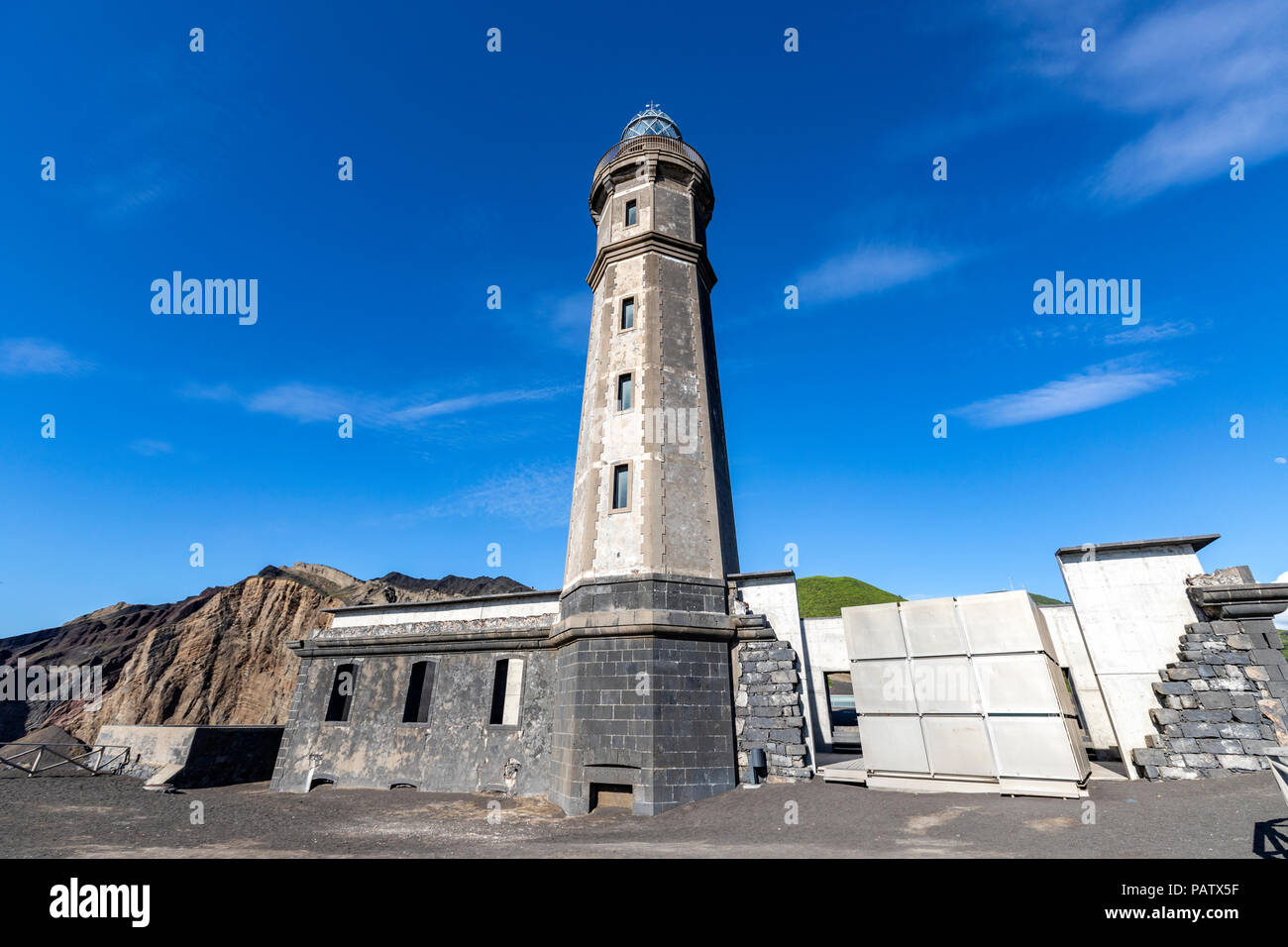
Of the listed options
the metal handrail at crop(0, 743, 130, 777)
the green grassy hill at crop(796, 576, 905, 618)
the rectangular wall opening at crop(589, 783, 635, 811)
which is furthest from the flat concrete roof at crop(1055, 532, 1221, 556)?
the green grassy hill at crop(796, 576, 905, 618)

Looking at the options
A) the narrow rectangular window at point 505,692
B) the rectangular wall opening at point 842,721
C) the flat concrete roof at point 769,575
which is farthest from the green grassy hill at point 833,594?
the flat concrete roof at point 769,575

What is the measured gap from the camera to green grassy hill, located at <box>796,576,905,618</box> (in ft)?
205

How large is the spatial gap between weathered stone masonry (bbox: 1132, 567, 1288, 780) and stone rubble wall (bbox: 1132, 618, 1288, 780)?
0.01m

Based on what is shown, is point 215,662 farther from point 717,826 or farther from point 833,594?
point 833,594

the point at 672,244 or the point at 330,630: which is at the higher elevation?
the point at 672,244

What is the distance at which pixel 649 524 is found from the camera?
557 inches

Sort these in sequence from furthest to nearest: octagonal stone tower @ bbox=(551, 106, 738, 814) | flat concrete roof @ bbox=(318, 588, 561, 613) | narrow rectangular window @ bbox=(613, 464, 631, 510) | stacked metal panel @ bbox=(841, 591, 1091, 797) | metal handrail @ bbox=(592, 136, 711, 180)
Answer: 1. metal handrail @ bbox=(592, 136, 711, 180)
2. flat concrete roof @ bbox=(318, 588, 561, 613)
3. narrow rectangular window @ bbox=(613, 464, 631, 510)
4. octagonal stone tower @ bbox=(551, 106, 738, 814)
5. stacked metal panel @ bbox=(841, 591, 1091, 797)

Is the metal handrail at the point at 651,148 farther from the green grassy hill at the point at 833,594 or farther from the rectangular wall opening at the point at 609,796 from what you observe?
the green grassy hill at the point at 833,594

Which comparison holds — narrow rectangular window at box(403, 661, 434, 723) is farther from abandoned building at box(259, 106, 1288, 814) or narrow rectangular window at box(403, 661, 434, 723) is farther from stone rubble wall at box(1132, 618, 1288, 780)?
stone rubble wall at box(1132, 618, 1288, 780)

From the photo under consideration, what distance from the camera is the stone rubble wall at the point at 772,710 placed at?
1259 cm
